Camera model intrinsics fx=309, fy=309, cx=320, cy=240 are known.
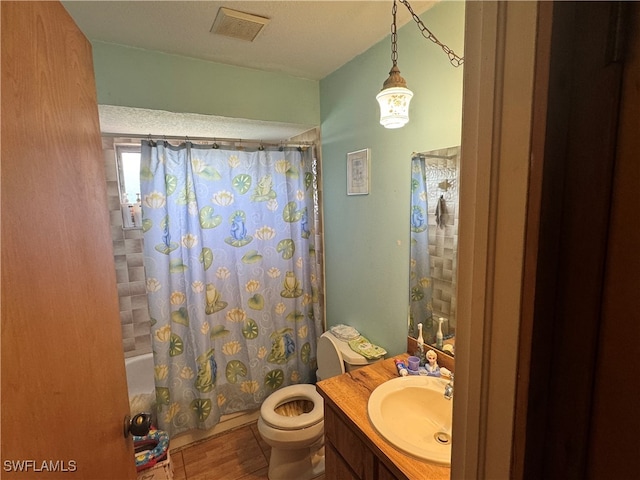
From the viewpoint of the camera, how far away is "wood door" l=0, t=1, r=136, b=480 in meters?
0.48

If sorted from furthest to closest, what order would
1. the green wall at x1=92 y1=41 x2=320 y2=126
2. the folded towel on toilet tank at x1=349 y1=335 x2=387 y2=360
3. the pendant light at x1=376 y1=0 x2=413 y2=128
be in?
1. the folded towel on toilet tank at x1=349 y1=335 x2=387 y2=360
2. the green wall at x1=92 y1=41 x2=320 y2=126
3. the pendant light at x1=376 y1=0 x2=413 y2=128

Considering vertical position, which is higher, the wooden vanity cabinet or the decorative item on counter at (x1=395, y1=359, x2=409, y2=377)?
the decorative item on counter at (x1=395, y1=359, x2=409, y2=377)

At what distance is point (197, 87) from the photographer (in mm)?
1754

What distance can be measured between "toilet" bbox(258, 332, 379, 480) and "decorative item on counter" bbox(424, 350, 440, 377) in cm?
36

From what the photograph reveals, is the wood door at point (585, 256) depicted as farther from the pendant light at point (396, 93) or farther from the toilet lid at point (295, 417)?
the toilet lid at point (295, 417)

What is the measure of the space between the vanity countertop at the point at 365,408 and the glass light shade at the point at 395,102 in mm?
1115

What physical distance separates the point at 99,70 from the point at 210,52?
0.55 meters

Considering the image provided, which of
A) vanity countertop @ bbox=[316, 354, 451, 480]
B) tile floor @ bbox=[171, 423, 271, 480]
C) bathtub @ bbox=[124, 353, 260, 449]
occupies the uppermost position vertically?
vanity countertop @ bbox=[316, 354, 451, 480]

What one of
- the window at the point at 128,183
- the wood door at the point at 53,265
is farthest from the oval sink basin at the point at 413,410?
the window at the point at 128,183

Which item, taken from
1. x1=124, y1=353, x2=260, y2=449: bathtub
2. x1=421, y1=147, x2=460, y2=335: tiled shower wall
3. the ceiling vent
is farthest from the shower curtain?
x1=421, y1=147, x2=460, y2=335: tiled shower wall

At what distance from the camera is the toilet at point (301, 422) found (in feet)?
5.60

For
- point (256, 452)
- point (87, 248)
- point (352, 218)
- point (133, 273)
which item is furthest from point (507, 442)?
point (133, 273)

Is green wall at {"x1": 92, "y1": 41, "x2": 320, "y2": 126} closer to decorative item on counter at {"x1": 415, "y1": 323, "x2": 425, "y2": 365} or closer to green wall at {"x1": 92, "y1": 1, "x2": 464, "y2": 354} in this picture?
green wall at {"x1": 92, "y1": 1, "x2": 464, "y2": 354}

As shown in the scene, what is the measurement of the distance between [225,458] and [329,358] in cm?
100
